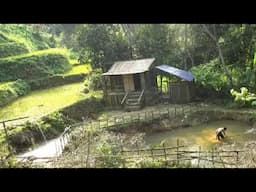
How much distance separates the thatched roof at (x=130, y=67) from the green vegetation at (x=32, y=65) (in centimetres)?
466

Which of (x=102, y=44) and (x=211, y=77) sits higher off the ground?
(x=102, y=44)

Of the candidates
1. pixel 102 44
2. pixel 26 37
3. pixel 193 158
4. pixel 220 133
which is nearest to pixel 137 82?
pixel 102 44

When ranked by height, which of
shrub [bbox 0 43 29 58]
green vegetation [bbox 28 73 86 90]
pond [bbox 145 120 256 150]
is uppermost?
shrub [bbox 0 43 29 58]

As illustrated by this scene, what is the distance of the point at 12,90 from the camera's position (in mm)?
16516

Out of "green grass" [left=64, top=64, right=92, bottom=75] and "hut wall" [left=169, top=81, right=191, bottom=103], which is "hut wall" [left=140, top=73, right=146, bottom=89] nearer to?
"hut wall" [left=169, top=81, right=191, bottom=103]

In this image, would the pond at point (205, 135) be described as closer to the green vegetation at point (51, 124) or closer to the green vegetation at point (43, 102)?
the green vegetation at point (51, 124)

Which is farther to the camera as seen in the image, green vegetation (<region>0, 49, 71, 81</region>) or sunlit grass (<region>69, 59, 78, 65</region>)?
sunlit grass (<region>69, 59, 78, 65</region>)

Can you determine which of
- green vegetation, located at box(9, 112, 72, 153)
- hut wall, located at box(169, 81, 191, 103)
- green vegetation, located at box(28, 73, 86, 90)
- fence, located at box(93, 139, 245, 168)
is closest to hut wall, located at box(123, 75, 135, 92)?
hut wall, located at box(169, 81, 191, 103)

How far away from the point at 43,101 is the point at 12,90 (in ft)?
5.78

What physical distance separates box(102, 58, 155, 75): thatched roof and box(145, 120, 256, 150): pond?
12.5ft

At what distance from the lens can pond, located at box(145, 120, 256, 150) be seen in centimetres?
1170

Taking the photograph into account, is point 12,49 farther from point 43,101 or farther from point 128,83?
point 128,83

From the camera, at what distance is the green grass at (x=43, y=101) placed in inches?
557

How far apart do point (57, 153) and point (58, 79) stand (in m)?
8.42
